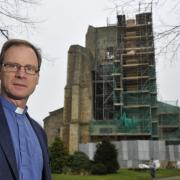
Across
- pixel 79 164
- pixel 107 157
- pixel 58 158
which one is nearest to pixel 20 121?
pixel 107 157

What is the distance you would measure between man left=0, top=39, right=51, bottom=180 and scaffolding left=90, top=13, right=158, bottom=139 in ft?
125

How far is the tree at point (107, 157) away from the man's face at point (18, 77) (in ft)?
78.1

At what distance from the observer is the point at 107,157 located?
2609 centimetres

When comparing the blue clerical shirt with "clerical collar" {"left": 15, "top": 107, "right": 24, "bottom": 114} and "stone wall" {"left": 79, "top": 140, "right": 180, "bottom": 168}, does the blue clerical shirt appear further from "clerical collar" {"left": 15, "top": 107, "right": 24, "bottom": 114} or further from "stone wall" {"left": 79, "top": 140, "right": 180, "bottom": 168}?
"stone wall" {"left": 79, "top": 140, "right": 180, "bottom": 168}

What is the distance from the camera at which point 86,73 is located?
143 feet

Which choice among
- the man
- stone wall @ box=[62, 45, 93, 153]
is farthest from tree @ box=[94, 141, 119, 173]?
the man

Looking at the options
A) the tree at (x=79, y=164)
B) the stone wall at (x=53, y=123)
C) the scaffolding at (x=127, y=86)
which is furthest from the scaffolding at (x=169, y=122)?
the tree at (x=79, y=164)

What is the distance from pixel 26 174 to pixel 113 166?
24.3 m

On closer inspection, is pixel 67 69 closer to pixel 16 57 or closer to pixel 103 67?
pixel 103 67

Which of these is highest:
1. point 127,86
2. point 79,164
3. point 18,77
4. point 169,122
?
point 127,86

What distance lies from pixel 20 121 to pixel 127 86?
4376 centimetres

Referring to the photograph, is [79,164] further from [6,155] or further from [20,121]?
[6,155]

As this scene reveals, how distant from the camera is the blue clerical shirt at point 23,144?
1.91 meters

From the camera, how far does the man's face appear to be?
206 centimetres
